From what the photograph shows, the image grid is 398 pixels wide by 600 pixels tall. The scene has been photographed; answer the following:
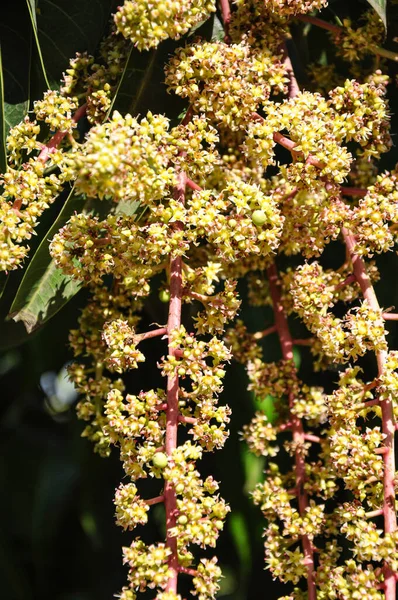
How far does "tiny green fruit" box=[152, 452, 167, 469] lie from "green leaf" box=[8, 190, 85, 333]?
1.00 feet

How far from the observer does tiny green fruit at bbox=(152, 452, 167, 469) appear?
1016 mm

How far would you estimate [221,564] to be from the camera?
1.84 metres

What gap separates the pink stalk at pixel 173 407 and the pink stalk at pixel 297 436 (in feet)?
0.94

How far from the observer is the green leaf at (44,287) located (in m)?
1.21

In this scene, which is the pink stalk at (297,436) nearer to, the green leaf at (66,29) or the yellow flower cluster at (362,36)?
the yellow flower cluster at (362,36)

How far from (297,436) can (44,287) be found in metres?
0.50

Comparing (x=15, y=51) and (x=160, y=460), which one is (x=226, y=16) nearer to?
(x=15, y=51)

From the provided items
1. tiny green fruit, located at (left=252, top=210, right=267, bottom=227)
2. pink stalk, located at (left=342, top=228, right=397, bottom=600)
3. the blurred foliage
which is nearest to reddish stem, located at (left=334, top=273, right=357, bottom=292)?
pink stalk, located at (left=342, top=228, right=397, bottom=600)

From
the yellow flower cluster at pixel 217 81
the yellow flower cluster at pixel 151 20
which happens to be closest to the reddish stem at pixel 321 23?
the yellow flower cluster at pixel 217 81

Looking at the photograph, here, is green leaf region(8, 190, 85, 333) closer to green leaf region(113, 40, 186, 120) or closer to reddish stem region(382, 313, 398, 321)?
green leaf region(113, 40, 186, 120)

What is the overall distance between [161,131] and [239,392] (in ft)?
2.92

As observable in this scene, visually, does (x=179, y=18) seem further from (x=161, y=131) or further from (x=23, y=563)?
(x=23, y=563)

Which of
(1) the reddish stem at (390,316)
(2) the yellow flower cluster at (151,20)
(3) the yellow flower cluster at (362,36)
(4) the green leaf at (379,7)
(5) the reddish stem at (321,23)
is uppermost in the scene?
(5) the reddish stem at (321,23)

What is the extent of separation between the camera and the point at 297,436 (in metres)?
1.37
